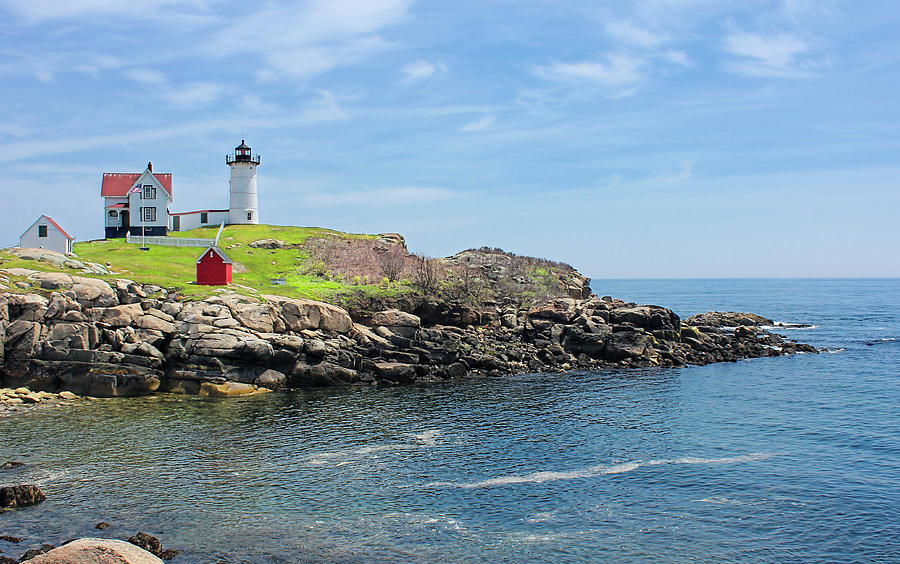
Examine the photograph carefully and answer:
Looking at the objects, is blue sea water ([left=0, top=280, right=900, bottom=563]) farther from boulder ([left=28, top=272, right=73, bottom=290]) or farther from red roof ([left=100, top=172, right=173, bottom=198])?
red roof ([left=100, top=172, right=173, bottom=198])

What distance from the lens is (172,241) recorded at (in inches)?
3046

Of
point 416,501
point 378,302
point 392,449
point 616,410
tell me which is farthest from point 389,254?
point 416,501

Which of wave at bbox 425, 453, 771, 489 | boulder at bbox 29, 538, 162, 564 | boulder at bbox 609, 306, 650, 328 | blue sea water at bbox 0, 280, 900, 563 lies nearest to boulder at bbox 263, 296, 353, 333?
blue sea water at bbox 0, 280, 900, 563

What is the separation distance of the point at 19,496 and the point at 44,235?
155 feet

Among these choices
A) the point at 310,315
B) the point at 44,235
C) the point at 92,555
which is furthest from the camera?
the point at 44,235

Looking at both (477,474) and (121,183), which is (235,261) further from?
(477,474)

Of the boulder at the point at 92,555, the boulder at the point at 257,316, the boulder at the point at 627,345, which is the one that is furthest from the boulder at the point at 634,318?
the boulder at the point at 92,555

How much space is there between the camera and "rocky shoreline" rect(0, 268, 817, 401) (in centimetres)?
4400

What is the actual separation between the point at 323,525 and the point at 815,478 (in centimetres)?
2108

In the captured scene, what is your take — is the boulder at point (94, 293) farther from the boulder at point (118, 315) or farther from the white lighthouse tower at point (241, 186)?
the white lighthouse tower at point (241, 186)

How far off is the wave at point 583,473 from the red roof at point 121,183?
7034 cm

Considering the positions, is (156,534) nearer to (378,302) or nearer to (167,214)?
(378,302)

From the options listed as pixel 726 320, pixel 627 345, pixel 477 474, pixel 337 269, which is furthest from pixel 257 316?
pixel 726 320

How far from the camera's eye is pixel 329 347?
166 feet
